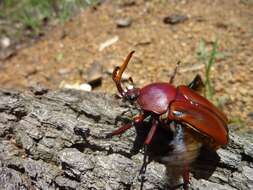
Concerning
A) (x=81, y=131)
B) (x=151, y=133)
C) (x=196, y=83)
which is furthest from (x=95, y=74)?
(x=151, y=133)

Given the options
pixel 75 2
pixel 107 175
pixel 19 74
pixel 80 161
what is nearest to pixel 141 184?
pixel 107 175

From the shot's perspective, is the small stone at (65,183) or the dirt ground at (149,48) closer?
the small stone at (65,183)

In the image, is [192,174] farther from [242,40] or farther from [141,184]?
[242,40]

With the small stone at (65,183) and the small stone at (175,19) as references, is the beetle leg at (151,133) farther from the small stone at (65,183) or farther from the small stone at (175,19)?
the small stone at (175,19)

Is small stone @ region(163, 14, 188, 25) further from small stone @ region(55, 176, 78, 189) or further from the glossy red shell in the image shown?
small stone @ region(55, 176, 78, 189)

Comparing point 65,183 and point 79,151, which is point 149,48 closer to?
point 79,151

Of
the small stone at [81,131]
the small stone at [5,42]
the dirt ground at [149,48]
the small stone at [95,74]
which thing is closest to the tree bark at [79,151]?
the small stone at [81,131]
